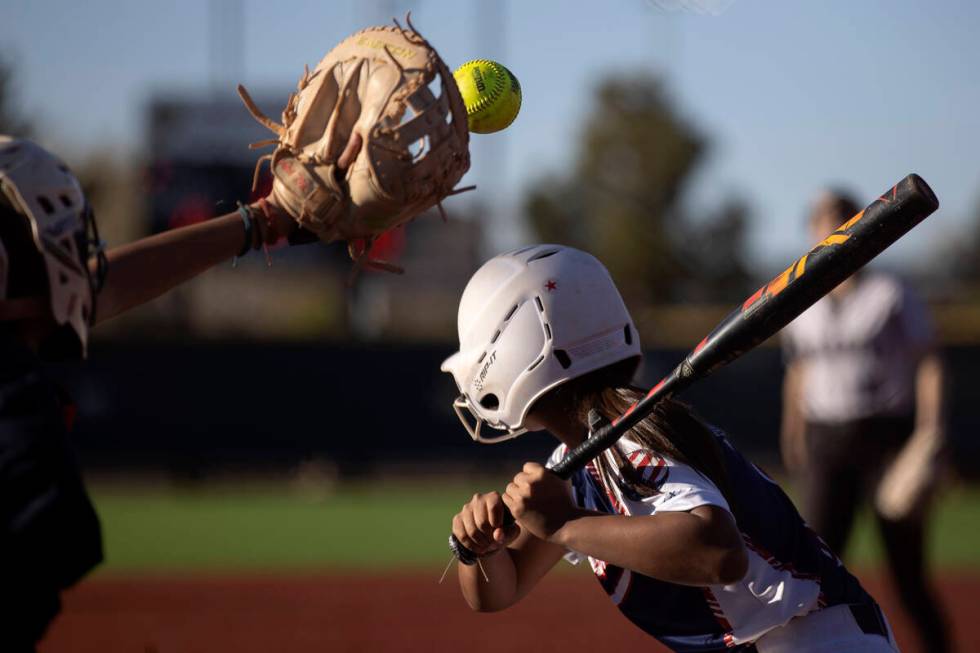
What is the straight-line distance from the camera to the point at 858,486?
20.9 ft

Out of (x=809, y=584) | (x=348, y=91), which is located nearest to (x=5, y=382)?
(x=348, y=91)

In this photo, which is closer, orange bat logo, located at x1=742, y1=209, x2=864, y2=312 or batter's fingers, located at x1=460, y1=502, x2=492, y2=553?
orange bat logo, located at x1=742, y1=209, x2=864, y2=312

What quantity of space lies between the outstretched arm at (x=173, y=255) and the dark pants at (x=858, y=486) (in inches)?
166

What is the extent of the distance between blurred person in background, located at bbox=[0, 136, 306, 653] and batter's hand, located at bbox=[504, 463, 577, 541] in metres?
0.99

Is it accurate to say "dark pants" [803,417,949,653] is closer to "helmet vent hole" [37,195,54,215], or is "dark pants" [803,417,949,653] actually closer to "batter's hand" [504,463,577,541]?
"batter's hand" [504,463,577,541]

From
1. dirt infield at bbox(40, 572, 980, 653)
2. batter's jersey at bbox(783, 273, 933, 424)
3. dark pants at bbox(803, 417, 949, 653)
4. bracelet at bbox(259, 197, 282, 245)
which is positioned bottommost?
dirt infield at bbox(40, 572, 980, 653)

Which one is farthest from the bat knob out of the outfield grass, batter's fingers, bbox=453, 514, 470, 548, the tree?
the tree

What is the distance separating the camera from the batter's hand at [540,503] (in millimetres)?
2707

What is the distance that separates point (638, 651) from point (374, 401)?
1009 centimetres

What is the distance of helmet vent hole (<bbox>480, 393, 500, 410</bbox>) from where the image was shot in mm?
2971

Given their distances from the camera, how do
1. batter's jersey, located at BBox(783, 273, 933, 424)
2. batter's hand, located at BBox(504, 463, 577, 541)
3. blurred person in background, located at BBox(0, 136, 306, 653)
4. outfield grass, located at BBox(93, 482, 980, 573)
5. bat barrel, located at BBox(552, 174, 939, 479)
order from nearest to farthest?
blurred person in background, located at BBox(0, 136, 306, 653) → bat barrel, located at BBox(552, 174, 939, 479) → batter's hand, located at BBox(504, 463, 577, 541) → batter's jersey, located at BBox(783, 273, 933, 424) → outfield grass, located at BBox(93, 482, 980, 573)

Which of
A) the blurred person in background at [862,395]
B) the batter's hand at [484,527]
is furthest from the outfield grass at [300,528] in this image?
the batter's hand at [484,527]

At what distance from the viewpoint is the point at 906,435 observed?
21.4ft

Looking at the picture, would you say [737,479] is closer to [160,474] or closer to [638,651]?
[638,651]
